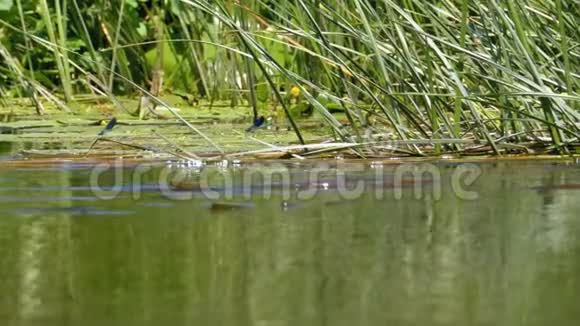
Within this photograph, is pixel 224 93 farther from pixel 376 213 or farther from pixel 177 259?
pixel 177 259

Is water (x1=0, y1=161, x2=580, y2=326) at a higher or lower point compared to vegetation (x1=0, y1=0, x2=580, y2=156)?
lower

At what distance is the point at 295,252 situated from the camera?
7.32 ft

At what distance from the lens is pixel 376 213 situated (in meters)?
2.69

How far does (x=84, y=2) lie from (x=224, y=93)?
1.19 m

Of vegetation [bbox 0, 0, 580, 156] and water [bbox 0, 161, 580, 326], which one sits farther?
vegetation [bbox 0, 0, 580, 156]

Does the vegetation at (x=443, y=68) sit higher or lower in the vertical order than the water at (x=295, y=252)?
higher

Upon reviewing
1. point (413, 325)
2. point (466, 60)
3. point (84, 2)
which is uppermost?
point (84, 2)

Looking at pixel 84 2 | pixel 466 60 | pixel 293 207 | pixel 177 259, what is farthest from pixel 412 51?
pixel 84 2

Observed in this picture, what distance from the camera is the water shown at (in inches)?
70.0

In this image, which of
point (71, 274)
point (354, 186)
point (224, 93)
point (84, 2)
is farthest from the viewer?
point (84, 2)

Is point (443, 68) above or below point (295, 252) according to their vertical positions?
above

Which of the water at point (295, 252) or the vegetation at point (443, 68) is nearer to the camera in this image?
the water at point (295, 252)

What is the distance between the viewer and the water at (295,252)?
178 cm

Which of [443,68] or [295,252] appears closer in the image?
[295,252]
